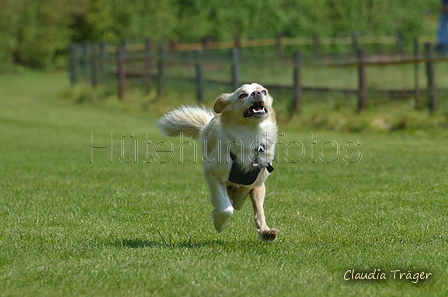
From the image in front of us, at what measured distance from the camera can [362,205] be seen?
7605 millimetres

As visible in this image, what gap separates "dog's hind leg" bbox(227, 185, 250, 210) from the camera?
6.39 meters

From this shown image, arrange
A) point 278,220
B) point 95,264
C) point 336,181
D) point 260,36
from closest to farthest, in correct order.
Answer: point 95,264 < point 278,220 < point 336,181 < point 260,36

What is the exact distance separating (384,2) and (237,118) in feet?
118

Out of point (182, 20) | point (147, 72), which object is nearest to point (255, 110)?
point (147, 72)

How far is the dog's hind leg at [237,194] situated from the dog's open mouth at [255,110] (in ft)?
2.32

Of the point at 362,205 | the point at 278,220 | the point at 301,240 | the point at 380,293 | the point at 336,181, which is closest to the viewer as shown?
the point at 380,293

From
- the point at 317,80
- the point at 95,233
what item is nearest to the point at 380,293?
the point at 95,233

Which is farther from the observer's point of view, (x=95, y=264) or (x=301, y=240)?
(x=301, y=240)

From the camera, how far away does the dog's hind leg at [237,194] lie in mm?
6387

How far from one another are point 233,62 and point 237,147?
14900 millimetres

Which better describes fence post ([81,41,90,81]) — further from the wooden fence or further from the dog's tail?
the dog's tail

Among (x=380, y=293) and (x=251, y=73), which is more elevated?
(x=251, y=73)

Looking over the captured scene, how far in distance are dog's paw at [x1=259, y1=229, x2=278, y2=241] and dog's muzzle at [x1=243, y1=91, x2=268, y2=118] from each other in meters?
1.02

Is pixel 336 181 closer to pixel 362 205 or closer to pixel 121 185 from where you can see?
pixel 362 205
